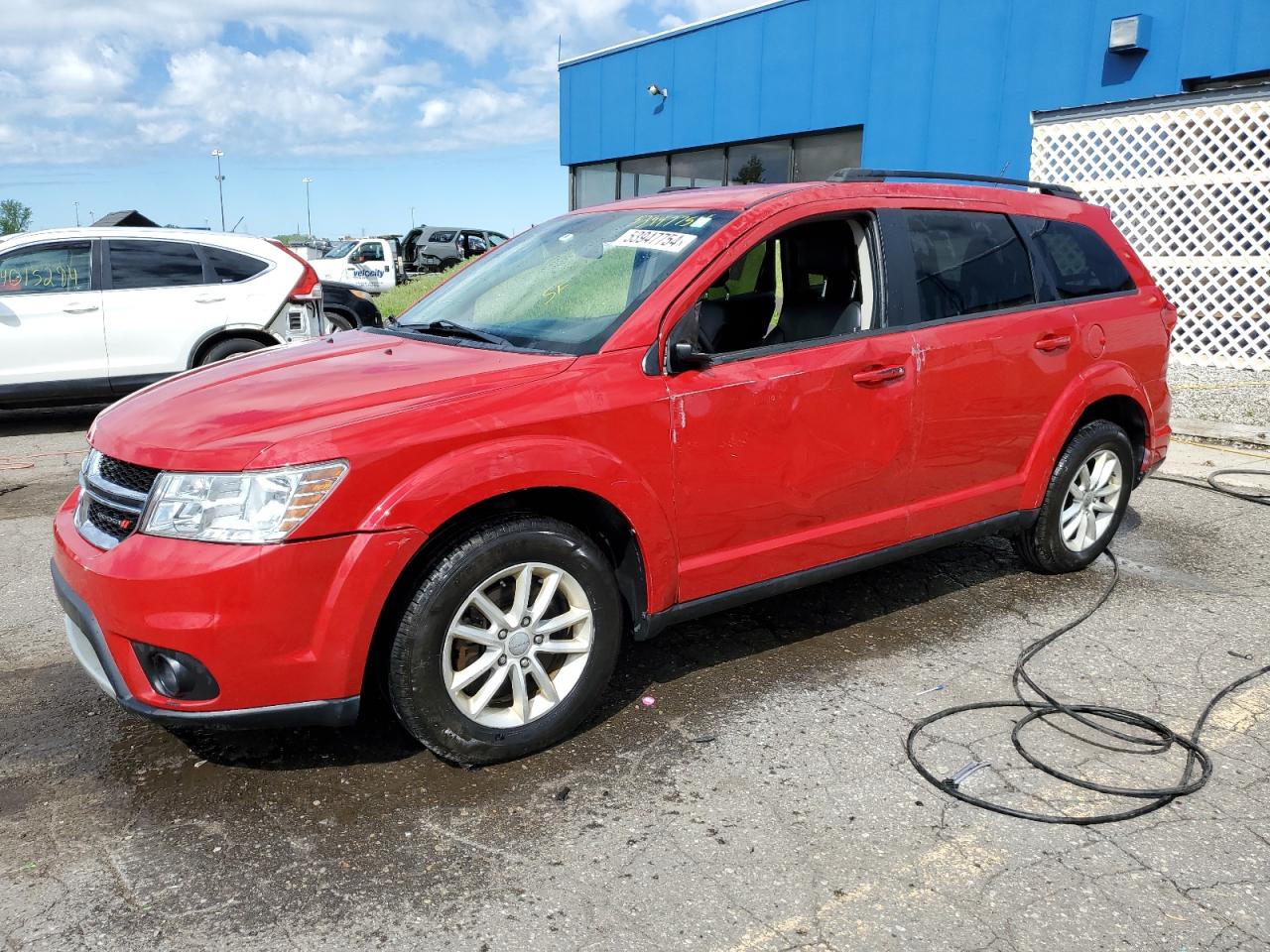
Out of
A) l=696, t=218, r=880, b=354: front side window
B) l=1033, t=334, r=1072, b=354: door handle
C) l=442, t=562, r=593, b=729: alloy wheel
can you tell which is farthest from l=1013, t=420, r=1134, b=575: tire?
l=442, t=562, r=593, b=729: alloy wheel

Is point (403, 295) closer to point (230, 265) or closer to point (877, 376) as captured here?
point (230, 265)

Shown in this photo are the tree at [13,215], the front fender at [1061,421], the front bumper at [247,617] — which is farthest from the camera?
the tree at [13,215]

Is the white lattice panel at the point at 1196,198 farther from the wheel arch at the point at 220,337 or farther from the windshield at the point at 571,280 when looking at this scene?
the windshield at the point at 571,280

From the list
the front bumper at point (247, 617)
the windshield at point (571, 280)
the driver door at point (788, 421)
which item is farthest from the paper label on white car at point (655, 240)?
the front bumper at point (247, 617)

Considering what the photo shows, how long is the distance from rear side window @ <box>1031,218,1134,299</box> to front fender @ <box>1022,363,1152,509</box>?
0.38 meters

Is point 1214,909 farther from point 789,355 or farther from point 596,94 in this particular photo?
point 596,94

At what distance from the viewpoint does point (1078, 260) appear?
4875 mm

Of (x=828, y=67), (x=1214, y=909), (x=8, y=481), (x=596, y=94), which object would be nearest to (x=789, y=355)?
(x=1214, y=909)

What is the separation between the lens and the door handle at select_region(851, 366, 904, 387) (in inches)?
153

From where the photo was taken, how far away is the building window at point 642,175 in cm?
2141

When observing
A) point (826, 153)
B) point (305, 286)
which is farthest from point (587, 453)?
point (826, 153)

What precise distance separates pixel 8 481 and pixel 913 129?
12.6 meters

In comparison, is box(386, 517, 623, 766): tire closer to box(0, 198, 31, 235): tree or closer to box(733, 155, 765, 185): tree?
box(733, 155, 765, 185): tree

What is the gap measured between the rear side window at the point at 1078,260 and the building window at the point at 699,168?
1491cm
